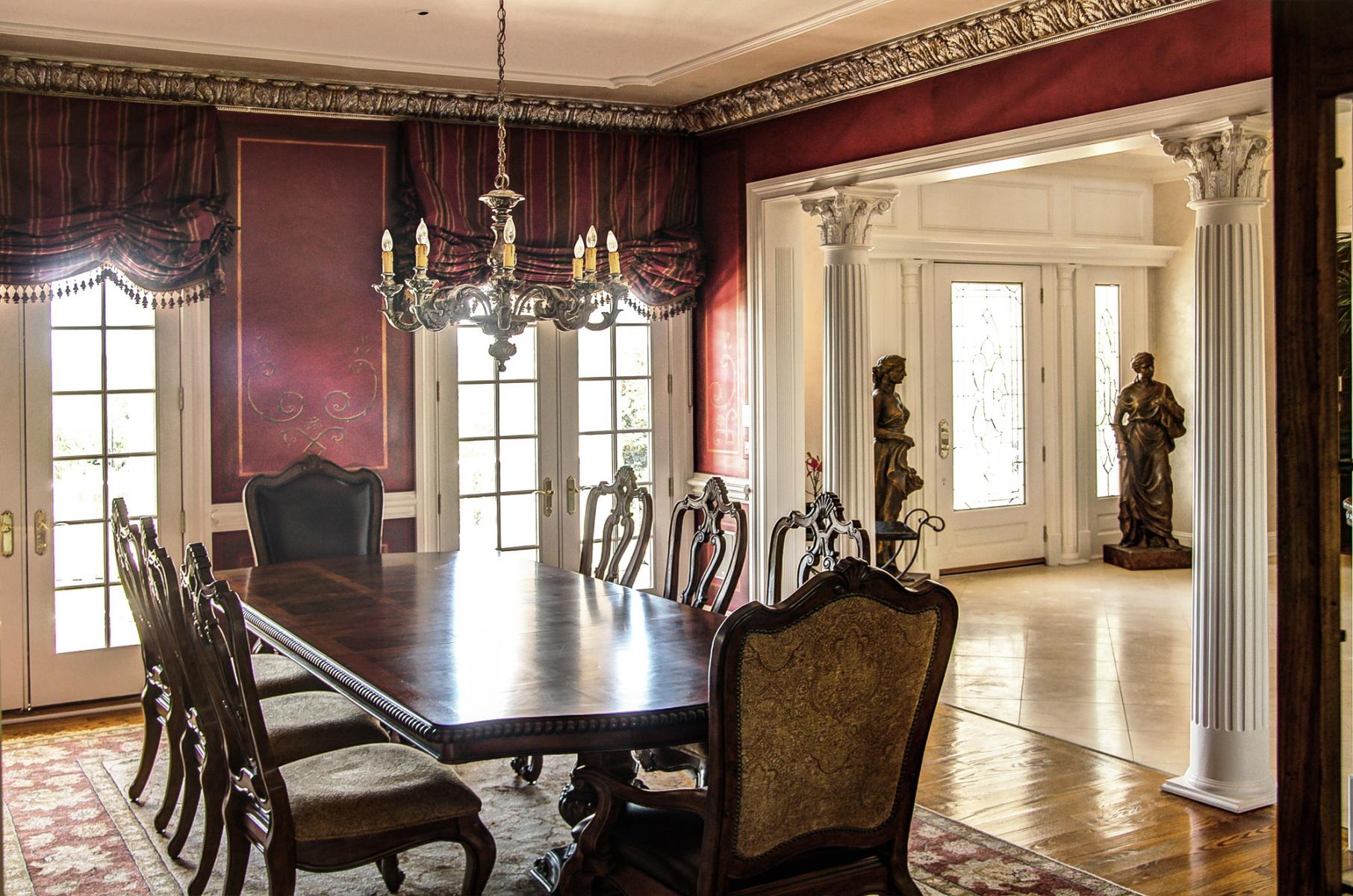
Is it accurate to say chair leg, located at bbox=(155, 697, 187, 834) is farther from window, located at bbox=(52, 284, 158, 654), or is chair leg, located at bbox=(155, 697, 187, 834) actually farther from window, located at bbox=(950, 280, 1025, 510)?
window, located at bbox=(950, 280, 1025, 510)

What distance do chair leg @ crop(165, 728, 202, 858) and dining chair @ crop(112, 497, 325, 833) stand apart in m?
0.07

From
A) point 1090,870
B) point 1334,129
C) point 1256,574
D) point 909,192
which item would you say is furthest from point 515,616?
point 909,192

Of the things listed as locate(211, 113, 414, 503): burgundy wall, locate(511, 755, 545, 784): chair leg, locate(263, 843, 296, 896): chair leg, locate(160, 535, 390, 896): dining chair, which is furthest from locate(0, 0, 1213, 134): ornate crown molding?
locate(263, 843, 296, 896): chair leg

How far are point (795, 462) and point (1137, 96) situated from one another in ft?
8.45

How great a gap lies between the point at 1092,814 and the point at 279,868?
8.61 ft

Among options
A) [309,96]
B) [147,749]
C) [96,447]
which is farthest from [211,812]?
[309,96]

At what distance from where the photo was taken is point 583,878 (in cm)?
288

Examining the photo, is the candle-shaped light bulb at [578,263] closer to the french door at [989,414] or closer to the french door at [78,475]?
the french door at [78,475]

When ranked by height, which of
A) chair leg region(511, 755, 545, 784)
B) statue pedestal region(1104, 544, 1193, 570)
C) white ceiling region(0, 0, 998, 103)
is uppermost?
white ceiling region(0, 0, 998, 103)

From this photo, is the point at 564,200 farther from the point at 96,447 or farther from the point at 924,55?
the point at 96,447

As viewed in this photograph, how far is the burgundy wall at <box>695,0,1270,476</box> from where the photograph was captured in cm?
421

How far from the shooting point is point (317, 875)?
12.4 feet

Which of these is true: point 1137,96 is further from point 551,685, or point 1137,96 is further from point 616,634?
point 551,685

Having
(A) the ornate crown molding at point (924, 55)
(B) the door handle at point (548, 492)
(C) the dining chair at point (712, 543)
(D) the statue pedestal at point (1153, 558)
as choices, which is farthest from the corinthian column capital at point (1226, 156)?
(D) the statue pedestal at point (1153, 558)
